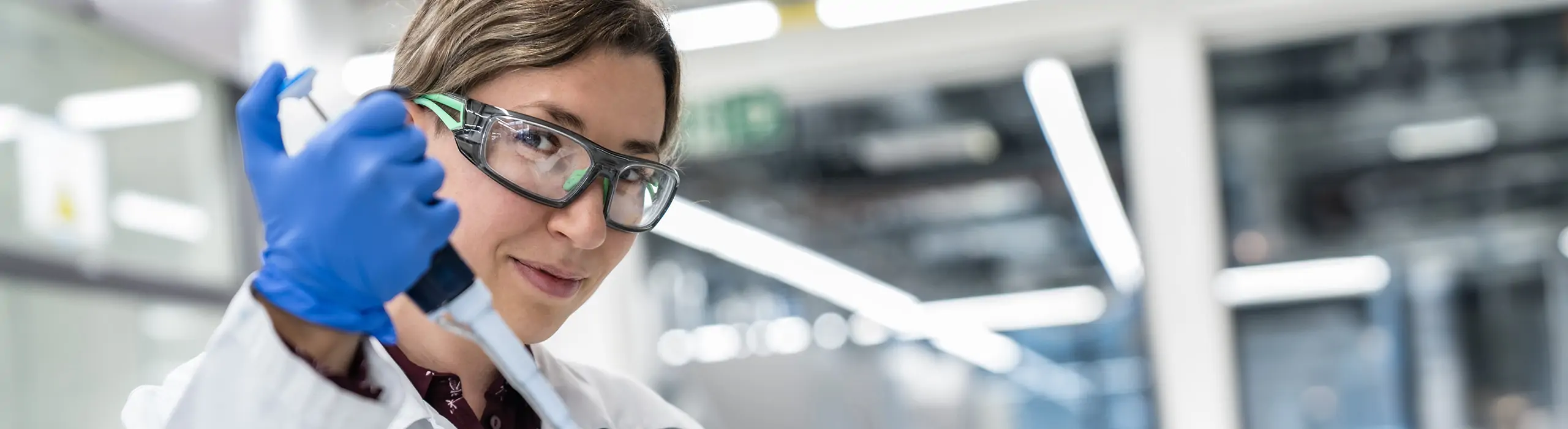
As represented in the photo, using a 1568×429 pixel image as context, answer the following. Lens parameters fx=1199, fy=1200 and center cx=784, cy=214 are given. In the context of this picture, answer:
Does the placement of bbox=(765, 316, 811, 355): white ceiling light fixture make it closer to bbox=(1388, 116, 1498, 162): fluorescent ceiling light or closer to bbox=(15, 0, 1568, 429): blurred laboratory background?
bbox=(15, 0, 1568, 429): blurred laboratory background

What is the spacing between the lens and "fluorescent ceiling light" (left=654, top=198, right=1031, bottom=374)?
390 centimetres

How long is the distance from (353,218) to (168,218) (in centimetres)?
413

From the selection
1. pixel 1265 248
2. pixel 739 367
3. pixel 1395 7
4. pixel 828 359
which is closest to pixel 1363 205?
pixel 1265 248

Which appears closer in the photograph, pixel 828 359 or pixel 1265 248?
pixel 1265 248

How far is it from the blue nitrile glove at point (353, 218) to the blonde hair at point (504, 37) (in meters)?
0.33

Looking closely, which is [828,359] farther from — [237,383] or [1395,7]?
[237,383]

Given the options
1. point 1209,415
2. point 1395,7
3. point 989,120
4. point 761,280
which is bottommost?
point 1209,415

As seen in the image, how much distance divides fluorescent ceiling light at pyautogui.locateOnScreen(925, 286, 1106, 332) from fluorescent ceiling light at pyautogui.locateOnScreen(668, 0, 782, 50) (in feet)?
3.43

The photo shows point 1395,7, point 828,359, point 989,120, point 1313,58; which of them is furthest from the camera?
point 828,359

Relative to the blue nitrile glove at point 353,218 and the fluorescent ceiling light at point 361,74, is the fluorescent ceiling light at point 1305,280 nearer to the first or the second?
the fluorescent ceiling light at point 361,74

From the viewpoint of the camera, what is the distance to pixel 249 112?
0.76 m

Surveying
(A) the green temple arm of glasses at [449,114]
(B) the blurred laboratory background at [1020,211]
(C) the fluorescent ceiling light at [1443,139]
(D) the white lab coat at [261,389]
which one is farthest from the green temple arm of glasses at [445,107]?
(C) the fluorescent ceiling light at [1443,139]

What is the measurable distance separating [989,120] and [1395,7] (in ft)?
3.88

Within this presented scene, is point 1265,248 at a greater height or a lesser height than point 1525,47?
lesser
